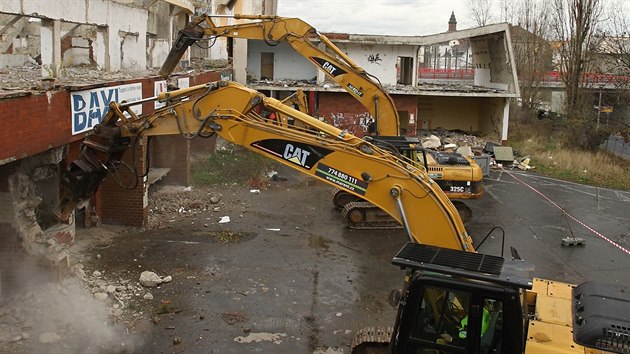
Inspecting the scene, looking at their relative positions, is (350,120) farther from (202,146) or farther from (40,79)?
(40,79)

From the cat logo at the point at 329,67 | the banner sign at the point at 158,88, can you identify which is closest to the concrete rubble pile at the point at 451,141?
the cat logo at the point at 329,67

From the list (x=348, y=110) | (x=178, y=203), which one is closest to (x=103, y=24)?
(x=178, y=203)

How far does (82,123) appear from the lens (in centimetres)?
1132

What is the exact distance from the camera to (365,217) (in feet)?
55.3

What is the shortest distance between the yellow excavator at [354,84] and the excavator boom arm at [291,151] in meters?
6.05

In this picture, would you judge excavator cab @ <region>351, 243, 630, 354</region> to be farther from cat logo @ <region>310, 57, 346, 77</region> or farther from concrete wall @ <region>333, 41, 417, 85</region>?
concrete wall @ <region>333, 41, 417, 85</region>

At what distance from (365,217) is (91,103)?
7.91m

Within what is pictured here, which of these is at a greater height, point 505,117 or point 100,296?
point 505,117

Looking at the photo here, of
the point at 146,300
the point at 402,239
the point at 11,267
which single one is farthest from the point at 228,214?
the point at 11,267

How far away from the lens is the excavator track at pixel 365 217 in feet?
54.9

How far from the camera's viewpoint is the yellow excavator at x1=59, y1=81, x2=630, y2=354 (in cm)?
625

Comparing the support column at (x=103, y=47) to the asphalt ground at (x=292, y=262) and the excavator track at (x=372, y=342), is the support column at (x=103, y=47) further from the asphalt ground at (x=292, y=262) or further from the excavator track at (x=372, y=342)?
the excavator track at (x=372, y=342)

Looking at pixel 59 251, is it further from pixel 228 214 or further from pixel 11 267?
pixel 228 214

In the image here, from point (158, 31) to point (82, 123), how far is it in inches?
563
